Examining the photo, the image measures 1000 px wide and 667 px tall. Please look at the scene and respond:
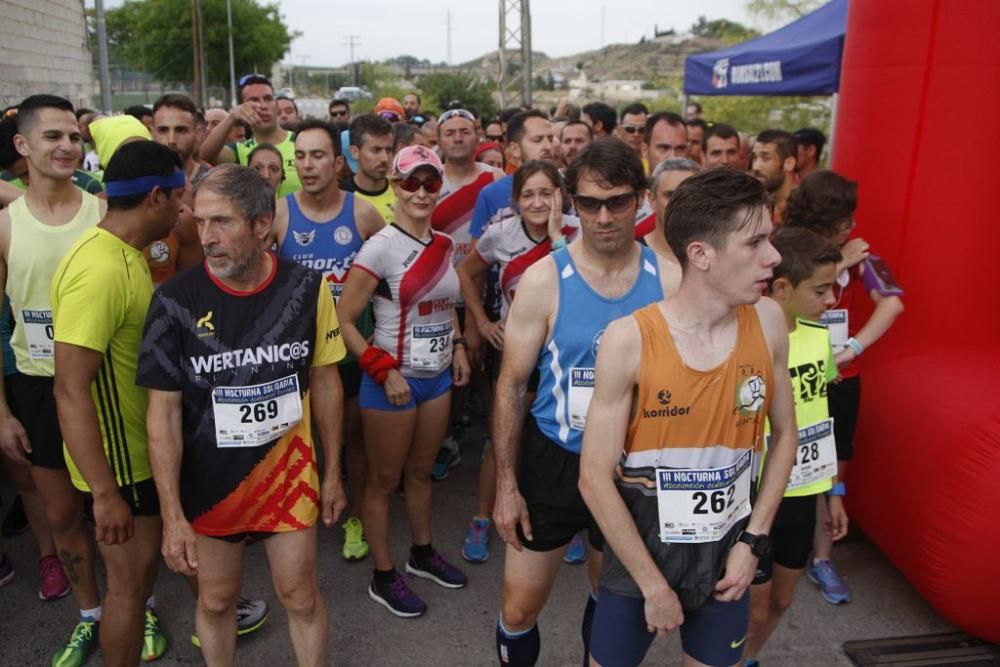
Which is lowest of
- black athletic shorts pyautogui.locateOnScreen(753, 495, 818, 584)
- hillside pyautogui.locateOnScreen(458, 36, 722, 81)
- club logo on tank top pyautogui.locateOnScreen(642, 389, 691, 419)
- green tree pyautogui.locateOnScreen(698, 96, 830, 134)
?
black athletic shorts pyautogui.locateOnScreen(753, 495, 818, 584)

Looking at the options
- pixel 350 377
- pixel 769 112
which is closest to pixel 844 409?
pixel 350 377

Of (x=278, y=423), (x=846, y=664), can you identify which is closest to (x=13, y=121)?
(x=278, y=423)

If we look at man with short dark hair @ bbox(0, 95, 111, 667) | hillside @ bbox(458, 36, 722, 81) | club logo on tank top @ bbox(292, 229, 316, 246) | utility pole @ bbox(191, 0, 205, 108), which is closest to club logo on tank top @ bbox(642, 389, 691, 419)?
man with short dark hair @ bbox(0, 95, 111, 667)

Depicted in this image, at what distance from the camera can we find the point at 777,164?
5484 mm

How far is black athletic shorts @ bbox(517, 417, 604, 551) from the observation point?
268 centimetres

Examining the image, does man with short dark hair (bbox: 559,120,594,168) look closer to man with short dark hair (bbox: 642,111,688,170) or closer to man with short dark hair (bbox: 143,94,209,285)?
man with short dark hair (bbox: 642,111,688,170)

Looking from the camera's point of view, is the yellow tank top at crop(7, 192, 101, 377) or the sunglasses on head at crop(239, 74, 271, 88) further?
the sunglasses on head at crop(239, 74, 271, 88)

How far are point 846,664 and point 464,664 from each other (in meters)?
1.53

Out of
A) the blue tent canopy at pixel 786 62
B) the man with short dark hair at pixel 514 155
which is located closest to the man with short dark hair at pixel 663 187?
the man with short dark hair at pixel 514 155

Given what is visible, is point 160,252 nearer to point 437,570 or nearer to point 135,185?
point 135,185

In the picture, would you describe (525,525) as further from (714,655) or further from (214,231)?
(214,231)

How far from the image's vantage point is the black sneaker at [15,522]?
4355 millimetres

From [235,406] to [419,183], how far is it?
4.71ft

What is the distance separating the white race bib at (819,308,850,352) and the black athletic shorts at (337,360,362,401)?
2193 mm
